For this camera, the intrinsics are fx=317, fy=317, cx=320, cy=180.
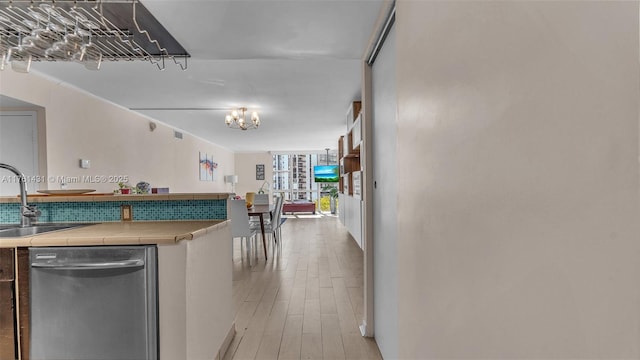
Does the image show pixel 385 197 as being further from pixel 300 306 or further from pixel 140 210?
pixel 140 210

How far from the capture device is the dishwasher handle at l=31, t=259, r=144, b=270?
61.2 inches

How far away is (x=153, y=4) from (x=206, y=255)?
149 centimetres

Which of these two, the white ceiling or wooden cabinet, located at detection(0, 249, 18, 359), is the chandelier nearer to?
the white ceiling

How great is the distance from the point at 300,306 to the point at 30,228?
2.12m

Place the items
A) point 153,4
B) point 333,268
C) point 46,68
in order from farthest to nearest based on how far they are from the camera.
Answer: point 333,268 → point 46,68 → point 153,4

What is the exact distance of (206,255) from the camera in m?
1.92

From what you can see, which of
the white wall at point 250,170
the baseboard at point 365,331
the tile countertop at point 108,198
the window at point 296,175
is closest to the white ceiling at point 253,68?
the tile countertop at point 108,198

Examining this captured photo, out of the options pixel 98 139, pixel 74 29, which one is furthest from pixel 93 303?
pixel 98 139

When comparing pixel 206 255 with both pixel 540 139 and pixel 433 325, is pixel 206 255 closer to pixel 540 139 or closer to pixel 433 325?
pixel 433 325

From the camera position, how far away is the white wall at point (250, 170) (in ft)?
42.6

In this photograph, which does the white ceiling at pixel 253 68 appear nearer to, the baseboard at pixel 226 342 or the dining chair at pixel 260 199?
the dining chair at pixel 260 199

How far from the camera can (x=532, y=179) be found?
0.58 metres

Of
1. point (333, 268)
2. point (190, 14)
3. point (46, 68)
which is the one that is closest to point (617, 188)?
point (190, 14)

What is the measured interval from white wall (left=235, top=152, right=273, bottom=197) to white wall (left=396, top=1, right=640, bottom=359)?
1213cm
